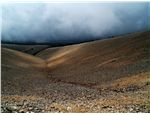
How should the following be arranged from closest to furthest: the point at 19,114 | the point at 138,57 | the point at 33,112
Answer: the point at 19,114 → the point at 33,112 → the point at 138,57

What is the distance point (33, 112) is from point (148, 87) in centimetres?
1218

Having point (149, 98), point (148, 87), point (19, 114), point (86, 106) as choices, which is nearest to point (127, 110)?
point (86, 106)

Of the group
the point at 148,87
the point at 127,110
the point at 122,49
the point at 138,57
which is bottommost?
the point at 127,110

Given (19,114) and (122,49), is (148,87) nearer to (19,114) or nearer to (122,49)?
(19,114)

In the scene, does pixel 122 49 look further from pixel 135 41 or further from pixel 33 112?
pixel 33 112

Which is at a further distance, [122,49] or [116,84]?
[122,49]

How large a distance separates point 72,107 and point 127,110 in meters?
3.09

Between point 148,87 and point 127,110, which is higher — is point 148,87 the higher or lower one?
the higher one

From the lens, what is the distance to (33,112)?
62.4 feet

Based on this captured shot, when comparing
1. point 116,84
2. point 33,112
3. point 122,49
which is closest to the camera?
point 33,112

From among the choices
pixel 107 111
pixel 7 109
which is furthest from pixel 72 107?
pixel 7 109

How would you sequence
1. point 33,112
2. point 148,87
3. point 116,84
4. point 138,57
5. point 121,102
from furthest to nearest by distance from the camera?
point 138,57 → point 116,84 → point 148,87 → point 121,102 → point 33,112

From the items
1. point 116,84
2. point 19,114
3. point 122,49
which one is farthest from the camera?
point 122,49

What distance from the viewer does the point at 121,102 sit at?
72.4 feet
